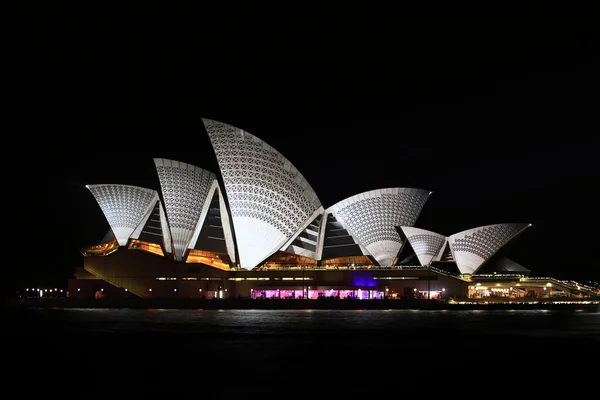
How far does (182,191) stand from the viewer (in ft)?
262

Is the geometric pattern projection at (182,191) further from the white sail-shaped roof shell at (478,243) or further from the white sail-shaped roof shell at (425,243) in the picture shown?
the white sail-shaped roof shell at (478,243)

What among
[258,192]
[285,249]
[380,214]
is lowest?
[285,249]

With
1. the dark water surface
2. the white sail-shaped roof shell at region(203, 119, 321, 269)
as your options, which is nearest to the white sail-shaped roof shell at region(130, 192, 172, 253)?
the white sail-shaped roof shell at region(203, 119, 321, 269)

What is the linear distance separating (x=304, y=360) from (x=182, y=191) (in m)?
52.3

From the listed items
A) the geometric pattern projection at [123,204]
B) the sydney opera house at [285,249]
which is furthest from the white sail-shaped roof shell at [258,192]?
the geometric pattern projection at [123,204]

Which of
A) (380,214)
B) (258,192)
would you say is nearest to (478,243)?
(380,214)

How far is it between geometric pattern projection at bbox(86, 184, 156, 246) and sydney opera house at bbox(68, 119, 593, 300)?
109 mm

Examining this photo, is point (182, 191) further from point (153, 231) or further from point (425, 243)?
point (425, 243)

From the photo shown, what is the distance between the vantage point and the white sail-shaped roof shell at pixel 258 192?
74438mm

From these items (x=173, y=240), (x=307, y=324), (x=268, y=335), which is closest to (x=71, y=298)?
(x=173, y=240)

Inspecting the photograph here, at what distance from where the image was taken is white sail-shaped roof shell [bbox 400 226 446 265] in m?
83.2

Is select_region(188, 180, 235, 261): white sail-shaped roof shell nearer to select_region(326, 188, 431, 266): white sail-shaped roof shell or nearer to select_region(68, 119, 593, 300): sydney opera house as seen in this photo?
select_region(68, 119, 593, 300): sydney opera house

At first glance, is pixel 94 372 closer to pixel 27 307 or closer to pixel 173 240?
pixel 173 240

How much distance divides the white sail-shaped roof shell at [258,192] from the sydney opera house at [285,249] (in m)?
0.16
